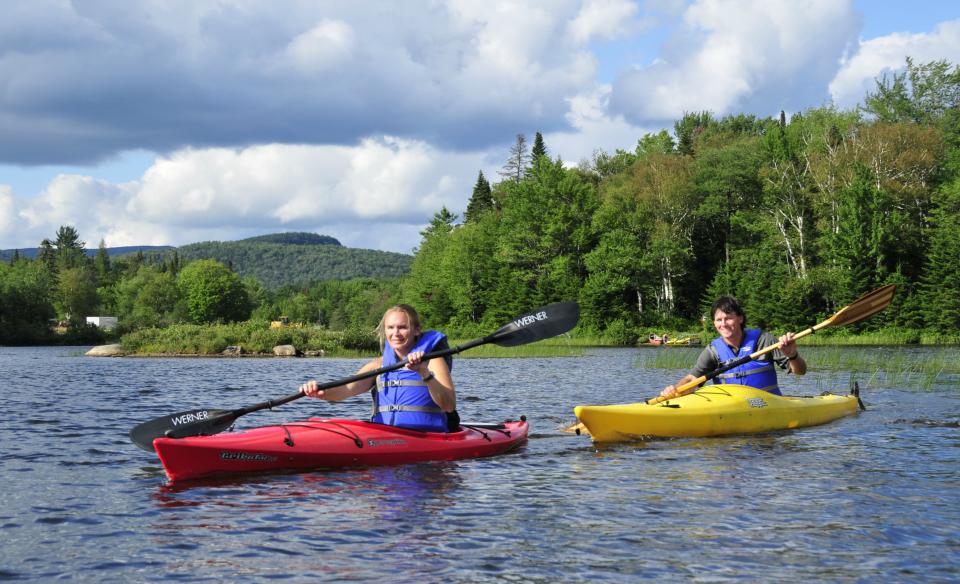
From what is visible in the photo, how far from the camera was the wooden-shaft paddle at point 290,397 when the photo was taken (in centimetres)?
767

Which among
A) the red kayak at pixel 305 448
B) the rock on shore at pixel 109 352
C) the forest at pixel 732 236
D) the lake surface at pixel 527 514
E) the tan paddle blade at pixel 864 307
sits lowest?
the lake surface at pixel 527 514

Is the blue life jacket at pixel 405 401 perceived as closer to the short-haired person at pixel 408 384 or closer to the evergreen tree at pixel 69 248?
the short-haired person at pixel 408 384

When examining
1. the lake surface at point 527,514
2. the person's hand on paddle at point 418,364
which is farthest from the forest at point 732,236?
the person's hand on paddle at point 418,364

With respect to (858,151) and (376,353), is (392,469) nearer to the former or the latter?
(376,353)

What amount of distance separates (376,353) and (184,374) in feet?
46.5

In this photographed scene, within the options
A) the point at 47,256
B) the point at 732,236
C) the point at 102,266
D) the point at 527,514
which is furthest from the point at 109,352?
the point at 102,266

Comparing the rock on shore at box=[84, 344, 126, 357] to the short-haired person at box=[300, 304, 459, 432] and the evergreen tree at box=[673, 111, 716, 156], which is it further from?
the evergreen tree at box=[673, 111, 716, 156]

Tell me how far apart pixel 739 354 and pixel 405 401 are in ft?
13.3

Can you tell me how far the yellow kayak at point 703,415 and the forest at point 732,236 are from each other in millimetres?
30554

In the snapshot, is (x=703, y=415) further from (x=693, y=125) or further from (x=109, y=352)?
(x=693, y=125)

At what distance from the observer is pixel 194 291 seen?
91.2 m

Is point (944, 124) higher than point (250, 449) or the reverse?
higher

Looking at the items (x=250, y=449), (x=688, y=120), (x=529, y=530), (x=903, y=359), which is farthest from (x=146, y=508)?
(x=688, y=120)

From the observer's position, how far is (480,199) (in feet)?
240
